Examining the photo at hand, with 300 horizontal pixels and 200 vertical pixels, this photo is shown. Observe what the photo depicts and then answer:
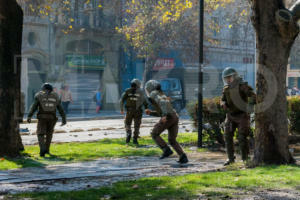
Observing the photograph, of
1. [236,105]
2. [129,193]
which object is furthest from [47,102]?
[129,193]

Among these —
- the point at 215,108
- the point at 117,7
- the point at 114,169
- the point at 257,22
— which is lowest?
the point at 114,169

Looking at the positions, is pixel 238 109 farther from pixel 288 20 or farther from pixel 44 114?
pixel 44 114

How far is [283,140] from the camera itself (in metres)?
9.12

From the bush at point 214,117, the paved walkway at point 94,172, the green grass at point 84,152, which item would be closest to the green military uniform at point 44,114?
the green grass at point 84,152

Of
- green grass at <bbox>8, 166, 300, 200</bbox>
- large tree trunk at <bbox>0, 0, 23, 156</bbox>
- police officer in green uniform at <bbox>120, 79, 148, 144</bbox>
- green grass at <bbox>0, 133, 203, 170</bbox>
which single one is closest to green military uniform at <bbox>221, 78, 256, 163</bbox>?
green grass at <bbox>8, 166, 300, 200</bbox>

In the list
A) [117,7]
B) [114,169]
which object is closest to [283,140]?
[114,169]

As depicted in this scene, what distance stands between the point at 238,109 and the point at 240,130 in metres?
0.39

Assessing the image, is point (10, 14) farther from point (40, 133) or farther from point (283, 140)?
point (283, 140)

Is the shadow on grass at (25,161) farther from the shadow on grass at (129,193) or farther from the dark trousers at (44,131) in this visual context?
the shadow on grass at (129,193)

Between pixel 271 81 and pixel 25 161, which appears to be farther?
pixel 25 161

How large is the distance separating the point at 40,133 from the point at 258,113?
4790 millimetres

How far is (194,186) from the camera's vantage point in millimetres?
6992

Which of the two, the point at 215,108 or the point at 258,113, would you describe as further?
the point at 215,108

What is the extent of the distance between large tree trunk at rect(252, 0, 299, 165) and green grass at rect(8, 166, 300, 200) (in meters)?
0.98
